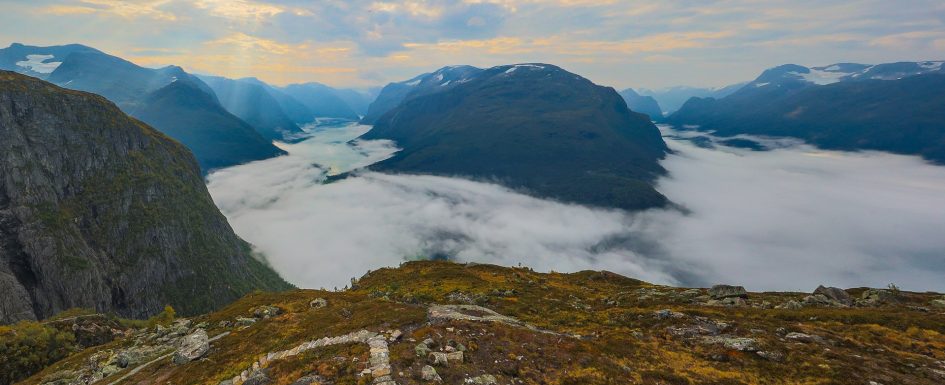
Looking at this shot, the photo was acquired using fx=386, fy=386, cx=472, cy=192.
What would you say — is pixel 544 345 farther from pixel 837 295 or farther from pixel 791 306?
pixel 837 295

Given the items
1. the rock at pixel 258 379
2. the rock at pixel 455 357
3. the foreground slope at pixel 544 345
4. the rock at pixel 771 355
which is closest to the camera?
the rock at pixel 258 379

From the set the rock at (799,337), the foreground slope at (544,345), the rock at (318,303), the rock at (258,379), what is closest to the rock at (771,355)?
the foreground slope at (544,345)

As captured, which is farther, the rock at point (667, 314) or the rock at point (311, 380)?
the rock at point (667, 314)

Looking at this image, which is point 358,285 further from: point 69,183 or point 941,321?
point 69,183

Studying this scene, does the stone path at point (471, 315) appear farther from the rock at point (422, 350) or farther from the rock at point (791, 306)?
the rock at point (791, 306)

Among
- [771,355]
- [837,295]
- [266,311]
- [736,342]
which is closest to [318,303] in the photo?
[266,311]

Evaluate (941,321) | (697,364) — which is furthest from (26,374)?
(941,321)

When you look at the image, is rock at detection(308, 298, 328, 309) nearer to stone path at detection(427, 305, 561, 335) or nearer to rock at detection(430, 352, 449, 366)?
stone path at detection(427, 305, 561, 335)
